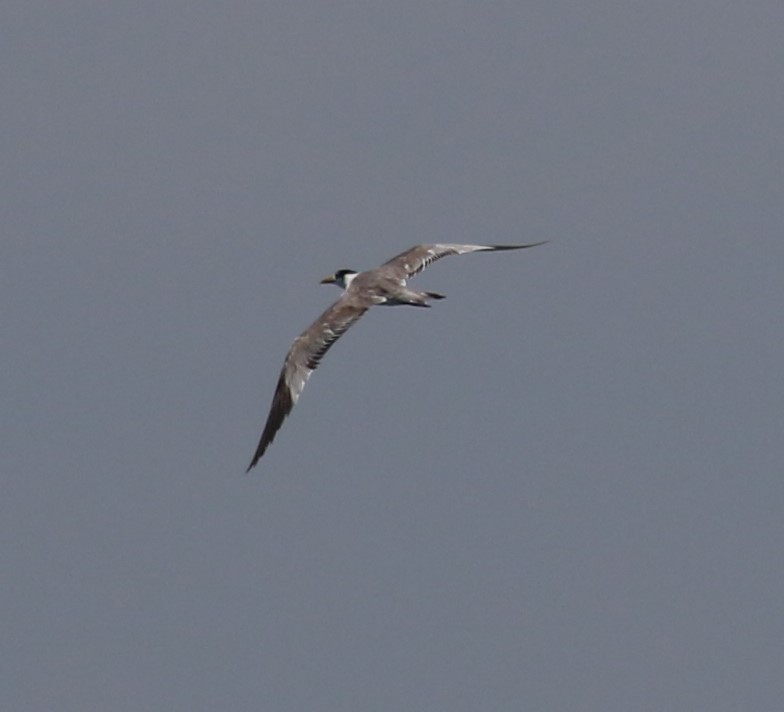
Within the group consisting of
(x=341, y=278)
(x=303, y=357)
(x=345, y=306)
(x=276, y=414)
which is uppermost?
(x=341, y=278)

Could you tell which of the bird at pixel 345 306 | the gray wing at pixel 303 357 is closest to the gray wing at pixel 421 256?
the bird at pixel 345 306

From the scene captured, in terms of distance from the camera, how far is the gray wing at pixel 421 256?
62.7 metres

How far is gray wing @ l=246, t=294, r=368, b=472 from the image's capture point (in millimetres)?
55406

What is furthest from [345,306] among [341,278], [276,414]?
[341,278]

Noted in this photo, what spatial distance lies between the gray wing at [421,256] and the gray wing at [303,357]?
460cm

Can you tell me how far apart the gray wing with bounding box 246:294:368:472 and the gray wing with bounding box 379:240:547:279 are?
4.60 m

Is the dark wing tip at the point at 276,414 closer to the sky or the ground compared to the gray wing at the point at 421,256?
closer to the ground

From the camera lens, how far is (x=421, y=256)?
64.4 m

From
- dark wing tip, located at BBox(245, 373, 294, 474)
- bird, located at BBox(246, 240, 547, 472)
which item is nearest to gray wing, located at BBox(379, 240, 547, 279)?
bird, located at BBox(246, 240, 547, 472)

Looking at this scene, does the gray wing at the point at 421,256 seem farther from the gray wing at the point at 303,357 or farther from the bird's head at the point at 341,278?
the gray wing at the point at 303,357

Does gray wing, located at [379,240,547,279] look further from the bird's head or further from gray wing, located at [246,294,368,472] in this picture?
gray wing, located at [246,294,368,472]

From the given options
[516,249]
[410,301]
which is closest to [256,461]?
[410,301]

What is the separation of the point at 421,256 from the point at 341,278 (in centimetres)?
273

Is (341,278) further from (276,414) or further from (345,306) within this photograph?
(276,414)
